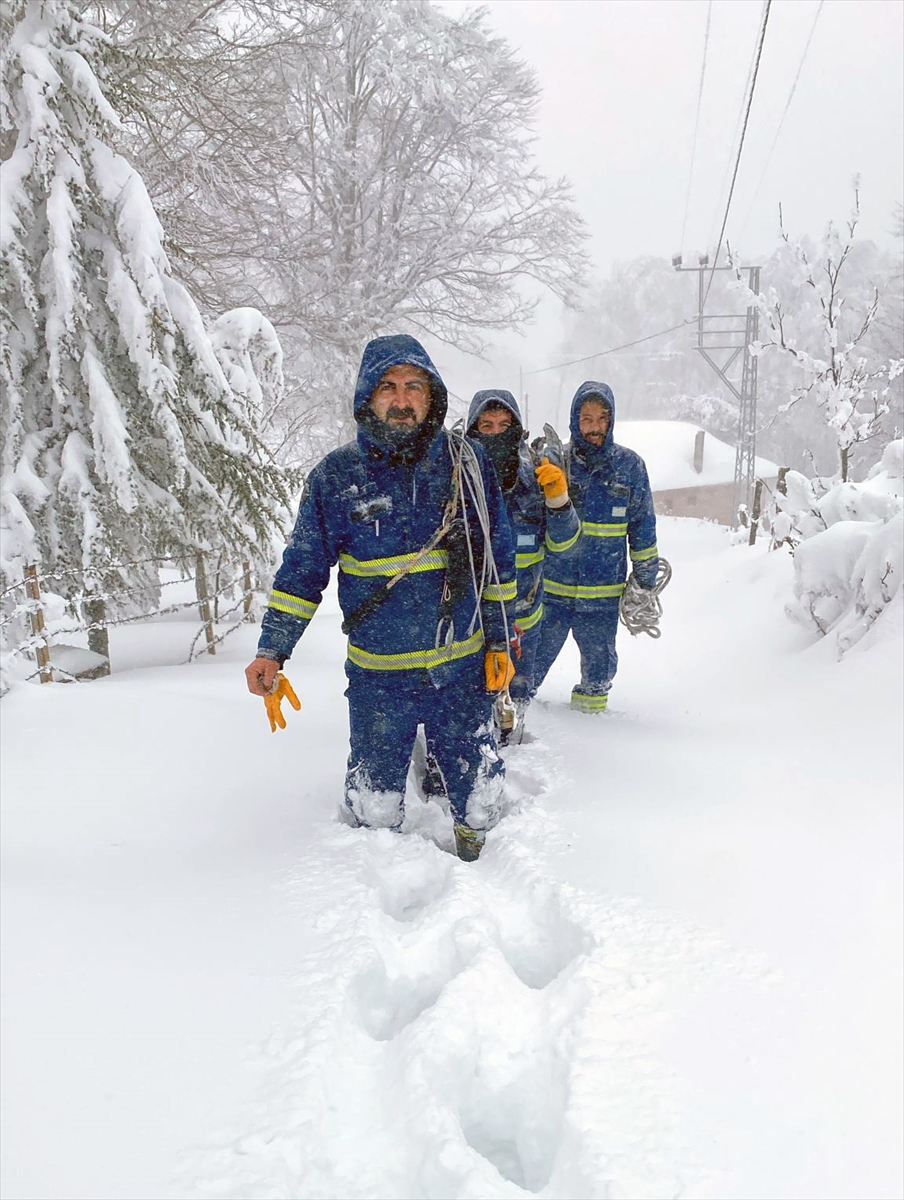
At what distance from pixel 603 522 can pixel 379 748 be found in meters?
2.43

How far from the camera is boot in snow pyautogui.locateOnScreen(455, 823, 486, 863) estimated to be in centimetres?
296

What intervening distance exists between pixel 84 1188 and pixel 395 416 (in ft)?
7.40

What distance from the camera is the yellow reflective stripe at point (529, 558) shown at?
403 centimetres

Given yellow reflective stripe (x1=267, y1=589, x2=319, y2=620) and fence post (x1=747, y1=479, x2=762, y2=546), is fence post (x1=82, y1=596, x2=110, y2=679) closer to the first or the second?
yellow reflective stripe (x1=267, y1=589, x2=319, y2=620)

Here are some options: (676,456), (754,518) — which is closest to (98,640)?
(754,518)

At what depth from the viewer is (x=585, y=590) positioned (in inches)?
186

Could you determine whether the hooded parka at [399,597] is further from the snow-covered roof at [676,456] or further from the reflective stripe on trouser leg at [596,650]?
the snow-covered roof at [676,456]

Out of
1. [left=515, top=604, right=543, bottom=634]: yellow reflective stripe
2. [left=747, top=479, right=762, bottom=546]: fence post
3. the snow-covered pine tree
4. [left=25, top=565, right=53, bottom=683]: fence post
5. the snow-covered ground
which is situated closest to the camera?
the snow-covered ground

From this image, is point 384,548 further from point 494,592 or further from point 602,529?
point 602,529

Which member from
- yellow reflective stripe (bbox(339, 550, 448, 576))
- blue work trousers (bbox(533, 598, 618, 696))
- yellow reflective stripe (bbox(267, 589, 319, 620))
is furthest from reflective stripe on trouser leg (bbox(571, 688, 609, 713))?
yellow reflective stripe (bbox(267, 589, 319, 620))

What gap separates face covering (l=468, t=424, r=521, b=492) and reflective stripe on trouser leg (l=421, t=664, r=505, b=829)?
1.34 metres

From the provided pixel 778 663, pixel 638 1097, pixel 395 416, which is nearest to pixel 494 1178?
pixel 638 1097

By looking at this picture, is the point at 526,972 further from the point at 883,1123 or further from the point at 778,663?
the point at 778,663

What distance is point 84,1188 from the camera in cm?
145
